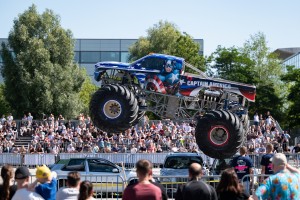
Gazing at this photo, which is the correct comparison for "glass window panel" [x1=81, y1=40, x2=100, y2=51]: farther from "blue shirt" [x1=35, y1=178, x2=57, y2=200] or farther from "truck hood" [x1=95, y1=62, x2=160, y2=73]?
"blue shirt" [x1=35, y1=178, x2=57, y2=200]

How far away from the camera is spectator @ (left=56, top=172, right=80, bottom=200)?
988 cm

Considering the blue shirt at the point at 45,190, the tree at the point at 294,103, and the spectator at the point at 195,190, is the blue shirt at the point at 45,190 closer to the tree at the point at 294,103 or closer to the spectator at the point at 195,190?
the spectator at the point at 195,190

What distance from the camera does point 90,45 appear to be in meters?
82.8

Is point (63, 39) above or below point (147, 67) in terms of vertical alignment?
above

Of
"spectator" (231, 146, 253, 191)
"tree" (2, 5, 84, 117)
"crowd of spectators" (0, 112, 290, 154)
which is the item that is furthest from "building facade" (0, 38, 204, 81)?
"spectator" (231, 146, 253, 191)

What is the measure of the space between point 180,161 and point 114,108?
108 inches

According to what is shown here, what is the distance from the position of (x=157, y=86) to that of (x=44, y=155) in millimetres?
13480

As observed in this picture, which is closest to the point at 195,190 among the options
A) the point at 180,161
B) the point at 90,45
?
the point at 180,161

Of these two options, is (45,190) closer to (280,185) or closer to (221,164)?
(280,185)

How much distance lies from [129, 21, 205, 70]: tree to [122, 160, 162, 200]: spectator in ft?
170

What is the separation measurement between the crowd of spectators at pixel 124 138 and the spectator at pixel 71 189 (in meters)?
23.5

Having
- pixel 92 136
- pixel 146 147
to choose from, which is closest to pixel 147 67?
pixel 146 147

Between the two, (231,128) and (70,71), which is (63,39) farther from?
(231,128)

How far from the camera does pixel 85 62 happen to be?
82812 millimetres
